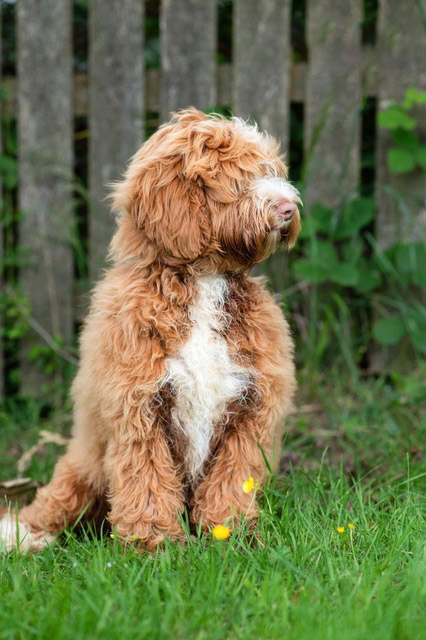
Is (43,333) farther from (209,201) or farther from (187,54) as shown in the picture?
(209,201)

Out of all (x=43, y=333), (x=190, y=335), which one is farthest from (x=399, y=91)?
(x=190, y=335)

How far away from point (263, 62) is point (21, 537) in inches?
119

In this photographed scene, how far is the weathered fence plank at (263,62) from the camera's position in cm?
465

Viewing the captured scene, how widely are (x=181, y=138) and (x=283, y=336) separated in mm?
809

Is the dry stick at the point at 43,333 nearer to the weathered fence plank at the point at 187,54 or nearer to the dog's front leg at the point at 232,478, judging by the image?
the weathered fence plank at the point at 187,54

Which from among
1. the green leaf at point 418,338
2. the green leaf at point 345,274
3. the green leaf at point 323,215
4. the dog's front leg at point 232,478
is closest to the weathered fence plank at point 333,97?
the green leaf at point 323,215

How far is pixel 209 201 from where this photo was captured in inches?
108

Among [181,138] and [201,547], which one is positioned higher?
[181,138]

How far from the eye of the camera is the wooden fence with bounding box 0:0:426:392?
4.66 m

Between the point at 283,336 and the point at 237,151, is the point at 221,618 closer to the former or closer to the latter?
the point at 283,336

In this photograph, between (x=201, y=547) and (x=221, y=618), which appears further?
(x=201, y=547)

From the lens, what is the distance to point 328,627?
1953 millimetres

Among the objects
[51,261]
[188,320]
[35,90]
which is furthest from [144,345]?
[35,90]

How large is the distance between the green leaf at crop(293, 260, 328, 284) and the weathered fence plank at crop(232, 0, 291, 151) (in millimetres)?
737
